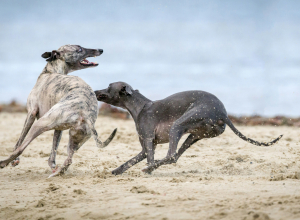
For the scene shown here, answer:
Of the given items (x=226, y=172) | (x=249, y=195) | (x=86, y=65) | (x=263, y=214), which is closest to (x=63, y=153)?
(x=86, y=65)

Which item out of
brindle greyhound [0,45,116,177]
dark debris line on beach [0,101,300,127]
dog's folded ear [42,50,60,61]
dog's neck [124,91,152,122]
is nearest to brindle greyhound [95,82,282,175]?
dog's neck [124,91,152,122]

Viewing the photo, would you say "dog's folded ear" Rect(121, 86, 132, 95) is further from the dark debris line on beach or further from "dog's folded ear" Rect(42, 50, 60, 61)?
the dark debris line on beach

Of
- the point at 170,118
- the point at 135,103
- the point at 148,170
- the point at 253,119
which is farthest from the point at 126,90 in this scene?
the point at 253,119

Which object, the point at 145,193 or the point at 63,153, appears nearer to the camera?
the point at 145,193

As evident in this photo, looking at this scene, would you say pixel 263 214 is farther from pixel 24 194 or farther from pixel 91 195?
pixel 24 194

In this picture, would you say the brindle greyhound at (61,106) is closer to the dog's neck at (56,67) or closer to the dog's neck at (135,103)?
the dog's neck at (56,67)

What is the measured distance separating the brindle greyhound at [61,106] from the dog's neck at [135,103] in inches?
32.7

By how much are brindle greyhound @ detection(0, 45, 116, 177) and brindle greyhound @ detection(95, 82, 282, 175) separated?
2.39 feet

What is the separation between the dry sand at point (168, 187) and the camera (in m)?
3.27

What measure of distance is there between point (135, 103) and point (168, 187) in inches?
92.9

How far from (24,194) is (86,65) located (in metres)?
3.27

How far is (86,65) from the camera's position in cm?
716

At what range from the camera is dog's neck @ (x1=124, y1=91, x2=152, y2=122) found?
622 centimetres

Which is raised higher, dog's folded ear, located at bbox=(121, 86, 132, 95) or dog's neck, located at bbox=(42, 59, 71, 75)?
dog's neck, located at bbox=(42, 59, 71, 75)
